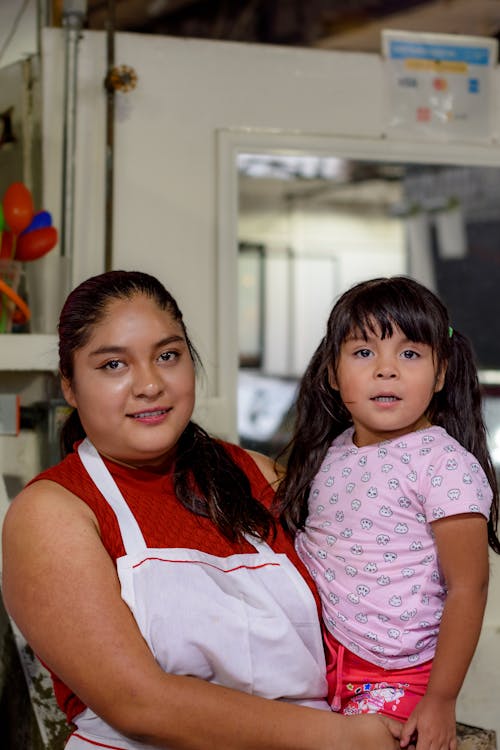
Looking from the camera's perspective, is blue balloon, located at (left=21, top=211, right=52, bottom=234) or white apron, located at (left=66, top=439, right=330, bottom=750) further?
blue balloon, located at (left=21, top=211, right=52, bottom=234)

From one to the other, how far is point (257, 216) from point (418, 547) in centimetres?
234

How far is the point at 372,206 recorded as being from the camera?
4.17 meters

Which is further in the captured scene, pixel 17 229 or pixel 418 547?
pixel 17 229

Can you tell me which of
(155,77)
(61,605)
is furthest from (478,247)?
(61,605)

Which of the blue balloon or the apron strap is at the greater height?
the blue balloon

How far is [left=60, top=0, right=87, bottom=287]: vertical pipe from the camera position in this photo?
211 centimetres

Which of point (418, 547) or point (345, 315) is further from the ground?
point (345, 315)

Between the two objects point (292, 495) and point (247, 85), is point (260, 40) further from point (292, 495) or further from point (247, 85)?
point (292, 495)

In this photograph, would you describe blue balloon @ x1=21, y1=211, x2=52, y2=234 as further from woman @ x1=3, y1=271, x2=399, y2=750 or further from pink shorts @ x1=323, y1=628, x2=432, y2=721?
pink shorts @ x1=323, y1=628, x2=432, y2=721

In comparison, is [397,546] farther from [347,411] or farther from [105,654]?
[105,654]

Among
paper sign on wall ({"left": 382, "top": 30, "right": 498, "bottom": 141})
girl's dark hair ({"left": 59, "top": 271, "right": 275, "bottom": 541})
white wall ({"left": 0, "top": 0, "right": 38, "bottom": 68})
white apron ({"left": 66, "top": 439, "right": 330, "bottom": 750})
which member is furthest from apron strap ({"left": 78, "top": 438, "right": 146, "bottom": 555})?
paper sign on wall ({"left": 382, "top": 30, "right": 498, "bottom": 141})

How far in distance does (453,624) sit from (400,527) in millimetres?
158

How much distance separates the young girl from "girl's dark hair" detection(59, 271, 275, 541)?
129mm

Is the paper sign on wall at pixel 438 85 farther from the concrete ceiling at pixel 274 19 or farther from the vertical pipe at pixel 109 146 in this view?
the concrete ceiling at pixel 274 19
